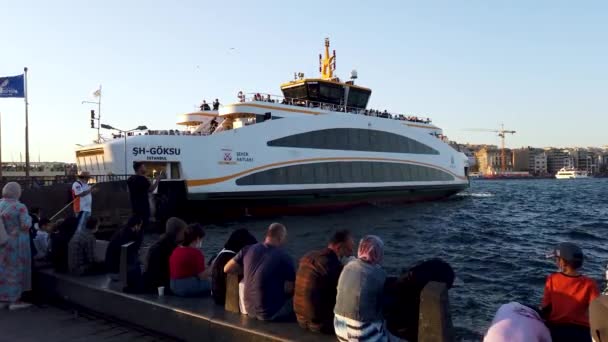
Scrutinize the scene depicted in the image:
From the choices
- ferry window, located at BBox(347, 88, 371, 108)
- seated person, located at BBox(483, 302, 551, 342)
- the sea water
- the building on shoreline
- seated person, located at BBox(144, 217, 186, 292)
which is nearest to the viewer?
seated person, located at BBox(483, 302, 551, 342)

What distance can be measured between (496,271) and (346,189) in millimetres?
12807

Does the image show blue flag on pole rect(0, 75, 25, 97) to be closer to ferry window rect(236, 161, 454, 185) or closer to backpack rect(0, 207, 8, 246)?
ferry window rect(236, 161, 454, 185)

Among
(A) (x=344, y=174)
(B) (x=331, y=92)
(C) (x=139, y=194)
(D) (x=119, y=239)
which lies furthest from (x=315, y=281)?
(B) (x=331, y=92)

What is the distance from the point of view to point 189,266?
4727mm

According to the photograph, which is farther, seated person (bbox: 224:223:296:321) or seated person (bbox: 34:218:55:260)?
seated person (bbox: 34:218:55:260)

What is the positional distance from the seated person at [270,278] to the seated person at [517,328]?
1685 millimetres

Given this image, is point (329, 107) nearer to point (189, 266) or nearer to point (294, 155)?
point (294, 155)

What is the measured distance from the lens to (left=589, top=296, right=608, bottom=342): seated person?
2463 mm

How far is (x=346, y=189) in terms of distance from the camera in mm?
23453

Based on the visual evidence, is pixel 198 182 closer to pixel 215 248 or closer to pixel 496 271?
pixel 215 248

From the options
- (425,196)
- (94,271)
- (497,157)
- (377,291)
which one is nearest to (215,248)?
(94,271)

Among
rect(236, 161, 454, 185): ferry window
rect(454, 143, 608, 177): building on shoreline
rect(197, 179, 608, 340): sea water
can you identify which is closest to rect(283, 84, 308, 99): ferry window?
rect(236, 161, 454, 185): ferry window

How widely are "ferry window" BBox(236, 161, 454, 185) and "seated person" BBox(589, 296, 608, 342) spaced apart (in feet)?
57.0

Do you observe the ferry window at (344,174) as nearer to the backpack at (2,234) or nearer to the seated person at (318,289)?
the backpack at (2,234)
